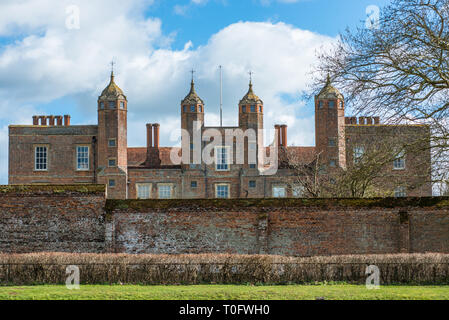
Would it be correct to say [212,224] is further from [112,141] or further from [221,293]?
[112,141]

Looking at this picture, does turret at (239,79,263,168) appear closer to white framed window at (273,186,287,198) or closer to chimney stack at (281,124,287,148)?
white framed window at (273,186,287,198)

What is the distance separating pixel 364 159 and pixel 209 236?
615cm

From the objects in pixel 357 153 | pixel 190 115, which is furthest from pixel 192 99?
pixel 357 153

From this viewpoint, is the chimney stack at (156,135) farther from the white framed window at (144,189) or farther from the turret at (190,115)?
the white framed window at (144,189)

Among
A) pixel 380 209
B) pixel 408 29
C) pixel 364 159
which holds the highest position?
pixel 408 29

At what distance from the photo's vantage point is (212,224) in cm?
2000

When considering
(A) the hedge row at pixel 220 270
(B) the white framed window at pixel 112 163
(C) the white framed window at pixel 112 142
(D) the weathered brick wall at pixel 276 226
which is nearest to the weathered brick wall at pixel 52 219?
(D) the weathered brick wall at pixel 276 226

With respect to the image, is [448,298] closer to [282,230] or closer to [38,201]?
[282,230]

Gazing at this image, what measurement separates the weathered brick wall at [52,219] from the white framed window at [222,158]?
29.2 m

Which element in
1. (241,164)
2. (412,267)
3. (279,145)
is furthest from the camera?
(279,145)

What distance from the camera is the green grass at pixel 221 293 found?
13.7 m

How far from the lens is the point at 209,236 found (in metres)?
20.0

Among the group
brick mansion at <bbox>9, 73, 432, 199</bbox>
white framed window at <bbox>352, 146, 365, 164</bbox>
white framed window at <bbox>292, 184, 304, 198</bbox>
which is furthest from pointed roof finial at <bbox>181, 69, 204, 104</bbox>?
white framed window at <bbox>352, 146, 365, 164</bbox>
